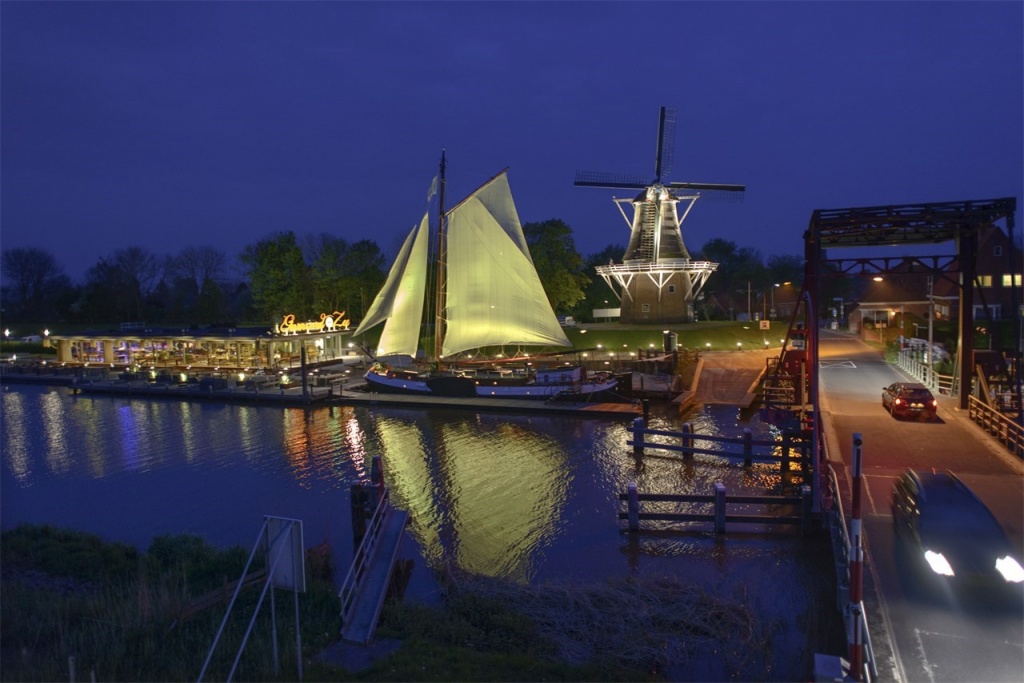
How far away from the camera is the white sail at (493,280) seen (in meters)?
38.8

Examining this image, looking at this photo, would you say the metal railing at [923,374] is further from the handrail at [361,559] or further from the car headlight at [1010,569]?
the handrail at [361,559]

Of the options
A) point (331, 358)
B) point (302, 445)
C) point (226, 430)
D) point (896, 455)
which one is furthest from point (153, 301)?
point (896, 455)

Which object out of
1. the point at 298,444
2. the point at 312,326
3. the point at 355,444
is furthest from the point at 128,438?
the point at 312,326

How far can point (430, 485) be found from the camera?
73.0 ft

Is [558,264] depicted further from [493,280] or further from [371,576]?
[371,576]

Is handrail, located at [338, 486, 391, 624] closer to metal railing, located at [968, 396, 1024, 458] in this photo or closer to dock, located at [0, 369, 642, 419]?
metal railing, located at [968, 396, 1024, 458]

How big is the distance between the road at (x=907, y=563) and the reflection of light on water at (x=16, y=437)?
92.9 feet

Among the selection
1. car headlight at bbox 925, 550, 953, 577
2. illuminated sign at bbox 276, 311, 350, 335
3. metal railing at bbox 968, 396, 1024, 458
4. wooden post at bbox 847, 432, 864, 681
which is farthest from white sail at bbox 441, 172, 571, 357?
wooden post at bbox 847, 432, 864, 681

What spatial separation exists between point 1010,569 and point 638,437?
1474cm

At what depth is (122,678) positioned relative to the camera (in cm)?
966

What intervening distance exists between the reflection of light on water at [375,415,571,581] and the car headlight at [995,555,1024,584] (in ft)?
28.8

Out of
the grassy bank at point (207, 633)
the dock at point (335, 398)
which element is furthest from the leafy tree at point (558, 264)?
the grassy bank at point (207, 633)

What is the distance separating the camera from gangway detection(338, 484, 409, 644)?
11.0 meters

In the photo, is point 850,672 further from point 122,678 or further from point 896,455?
point 896,455
